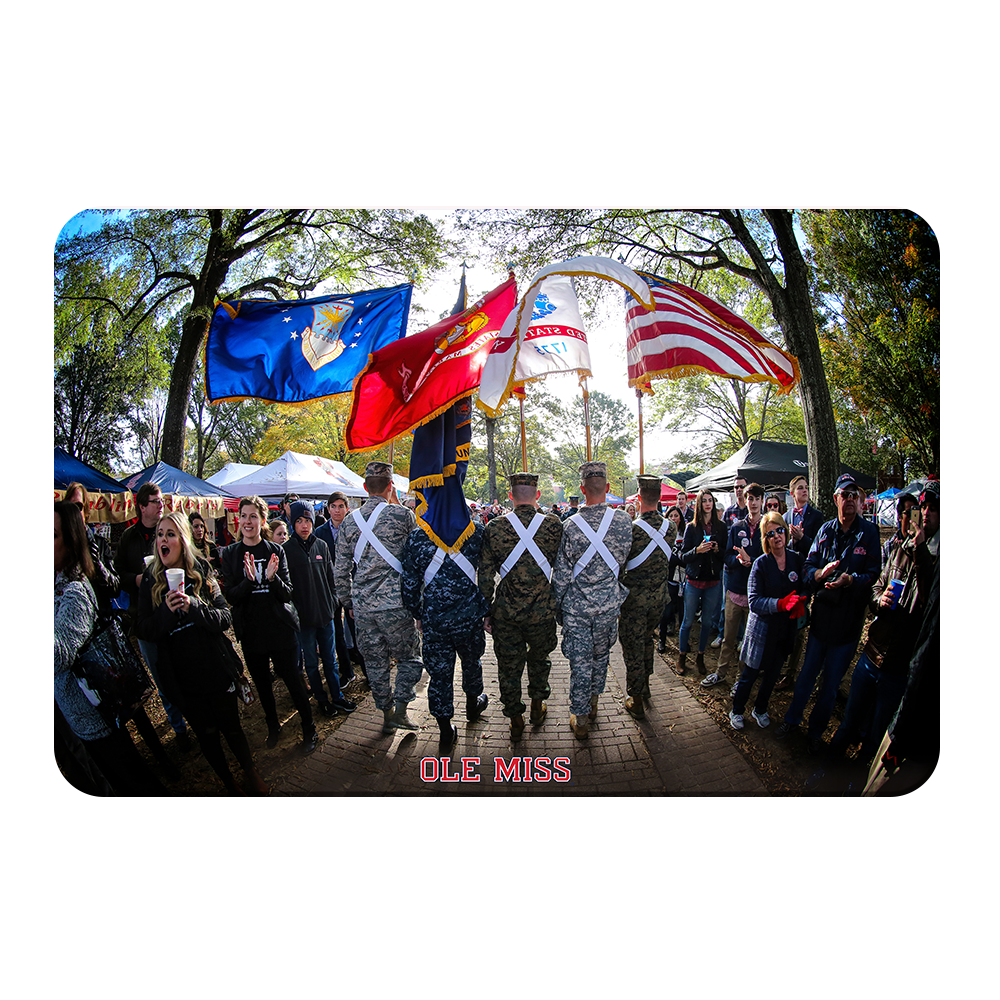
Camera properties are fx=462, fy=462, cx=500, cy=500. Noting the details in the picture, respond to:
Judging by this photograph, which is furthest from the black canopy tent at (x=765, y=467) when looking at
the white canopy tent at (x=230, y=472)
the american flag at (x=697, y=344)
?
the white canopy tent at (x=230, y=472)

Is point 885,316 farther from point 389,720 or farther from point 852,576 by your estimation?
point 389,720

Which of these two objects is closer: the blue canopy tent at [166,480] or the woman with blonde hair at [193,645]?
the woman with blonde hair at [193,645]

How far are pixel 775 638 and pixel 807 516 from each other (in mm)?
948

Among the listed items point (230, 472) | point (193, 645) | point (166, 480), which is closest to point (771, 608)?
point (193, 645)

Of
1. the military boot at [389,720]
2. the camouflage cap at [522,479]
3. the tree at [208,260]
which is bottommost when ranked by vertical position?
the military boot at [389,720]

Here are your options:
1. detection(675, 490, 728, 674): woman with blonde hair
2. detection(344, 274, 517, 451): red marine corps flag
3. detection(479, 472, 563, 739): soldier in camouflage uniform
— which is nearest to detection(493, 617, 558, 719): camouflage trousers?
detection(479, 472, 563, 739): soldier in camouflage uniform

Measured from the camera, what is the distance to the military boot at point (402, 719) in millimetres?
3228

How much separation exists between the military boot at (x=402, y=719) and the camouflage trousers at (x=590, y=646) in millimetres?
1124

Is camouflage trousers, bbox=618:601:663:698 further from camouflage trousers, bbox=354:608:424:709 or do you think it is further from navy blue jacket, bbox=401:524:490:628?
camouflage trousers, bbox=354:608:424:709

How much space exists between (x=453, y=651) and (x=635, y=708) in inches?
52.6

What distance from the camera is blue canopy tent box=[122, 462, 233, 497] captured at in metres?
3.19

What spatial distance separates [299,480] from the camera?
12.7 ft

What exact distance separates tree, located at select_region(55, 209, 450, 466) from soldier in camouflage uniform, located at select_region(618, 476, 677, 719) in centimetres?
236

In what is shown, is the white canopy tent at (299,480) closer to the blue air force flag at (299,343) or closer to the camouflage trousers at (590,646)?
the blue air force flag at (299,343)
